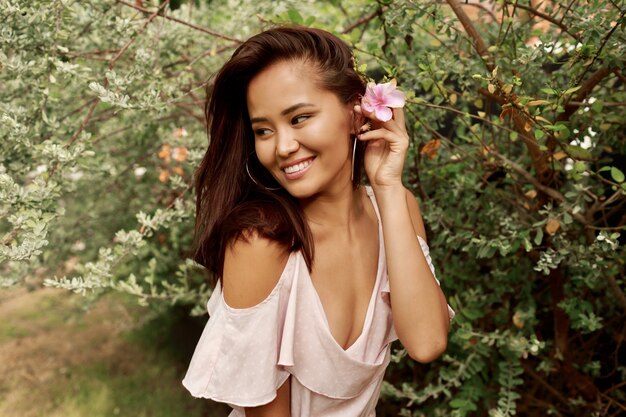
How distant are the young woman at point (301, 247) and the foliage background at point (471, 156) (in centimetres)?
29

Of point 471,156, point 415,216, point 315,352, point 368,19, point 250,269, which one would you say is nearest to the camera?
point 250,269

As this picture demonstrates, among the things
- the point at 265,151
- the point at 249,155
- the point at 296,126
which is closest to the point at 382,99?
the point at 296,126

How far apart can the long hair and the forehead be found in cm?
2

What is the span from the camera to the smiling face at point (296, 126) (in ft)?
5.70

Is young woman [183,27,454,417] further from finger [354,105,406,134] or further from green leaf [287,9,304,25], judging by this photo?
green leaf [287,9,304,25]

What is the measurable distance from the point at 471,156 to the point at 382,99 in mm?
822

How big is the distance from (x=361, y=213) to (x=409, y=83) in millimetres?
637

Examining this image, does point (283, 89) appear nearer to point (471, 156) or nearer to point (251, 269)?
point (251, 269)

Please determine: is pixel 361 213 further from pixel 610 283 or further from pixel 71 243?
pixel 71 243

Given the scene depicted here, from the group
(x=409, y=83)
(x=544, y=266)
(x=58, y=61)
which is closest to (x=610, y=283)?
(x=544, y=266)

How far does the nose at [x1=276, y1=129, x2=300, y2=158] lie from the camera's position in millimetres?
1725

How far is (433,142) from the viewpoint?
7.63 ft

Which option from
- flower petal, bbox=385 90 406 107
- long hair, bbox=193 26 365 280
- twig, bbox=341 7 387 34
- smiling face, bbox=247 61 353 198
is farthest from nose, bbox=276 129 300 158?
twig, bbox=341 7 387 34

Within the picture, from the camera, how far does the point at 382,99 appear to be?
5.84 feet
